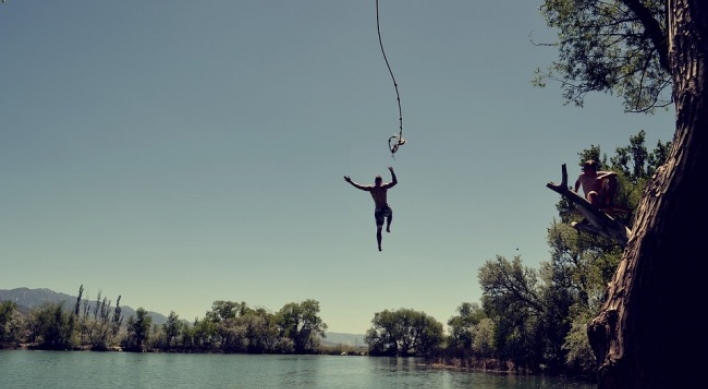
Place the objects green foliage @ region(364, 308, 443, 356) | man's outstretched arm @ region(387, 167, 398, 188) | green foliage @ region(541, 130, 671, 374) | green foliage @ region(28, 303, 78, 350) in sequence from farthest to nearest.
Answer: green foliage @ region(364, 308, 443, 356), green foliage @ region(28, 303, 78, 350), green foliage @ region(541, 130, 671, 374), man's outstretched arm @ region(387, 167, 398, 188)

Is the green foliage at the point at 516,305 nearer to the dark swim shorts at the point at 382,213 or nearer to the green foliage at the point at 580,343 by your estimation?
the green foliage at the point at 580,343

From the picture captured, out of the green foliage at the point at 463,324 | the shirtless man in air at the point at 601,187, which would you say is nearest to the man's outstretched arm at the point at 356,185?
the shirtless man in air at the point at 601,187

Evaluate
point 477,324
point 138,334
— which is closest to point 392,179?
point 477,324

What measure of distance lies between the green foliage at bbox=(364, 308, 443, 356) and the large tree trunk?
115 m

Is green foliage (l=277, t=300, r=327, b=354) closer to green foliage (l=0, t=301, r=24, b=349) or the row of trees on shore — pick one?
the row of trees on shore

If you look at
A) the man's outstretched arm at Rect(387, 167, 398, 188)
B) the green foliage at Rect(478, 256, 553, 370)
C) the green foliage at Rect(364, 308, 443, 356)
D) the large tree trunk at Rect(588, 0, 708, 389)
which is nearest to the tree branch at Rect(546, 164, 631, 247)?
the large tree trunk at Rect(588, 0, 708, 389)

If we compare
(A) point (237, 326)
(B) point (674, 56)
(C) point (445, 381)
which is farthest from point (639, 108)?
(A) point (237, 326)

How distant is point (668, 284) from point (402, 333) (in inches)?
4619

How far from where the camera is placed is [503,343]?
53.6 metres

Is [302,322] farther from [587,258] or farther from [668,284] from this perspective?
[668,284]

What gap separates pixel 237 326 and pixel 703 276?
389 feet

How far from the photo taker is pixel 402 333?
117m

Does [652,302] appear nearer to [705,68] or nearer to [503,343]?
[705,68]

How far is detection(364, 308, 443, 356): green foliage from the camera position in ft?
380
